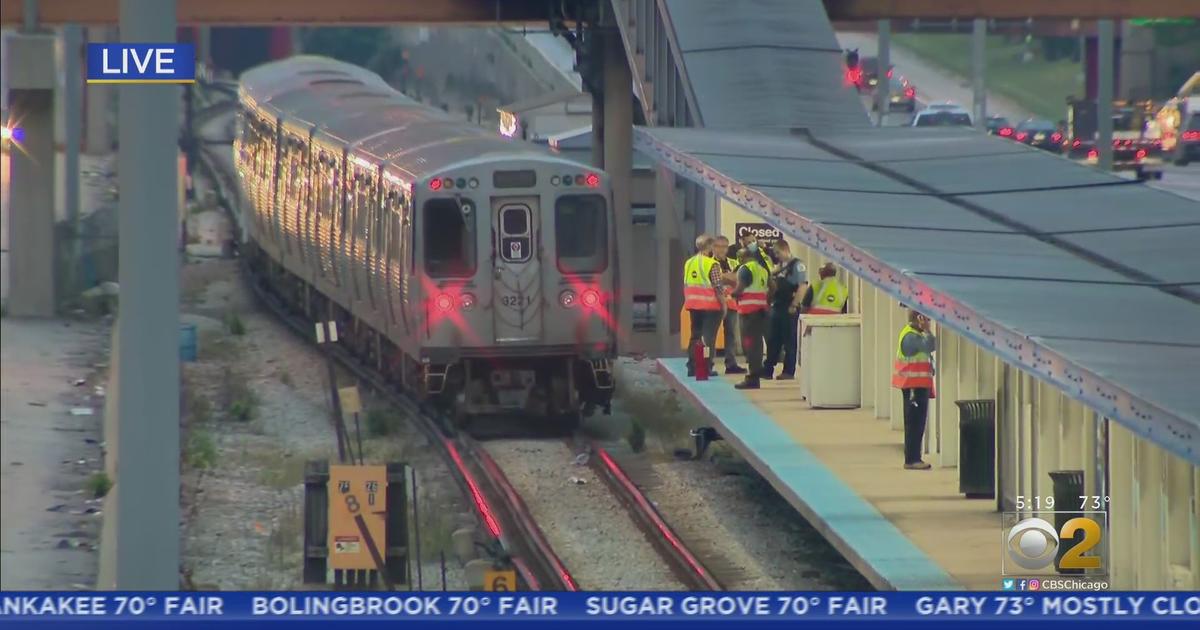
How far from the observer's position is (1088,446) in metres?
12.2

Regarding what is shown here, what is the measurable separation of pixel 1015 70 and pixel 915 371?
64614 mm

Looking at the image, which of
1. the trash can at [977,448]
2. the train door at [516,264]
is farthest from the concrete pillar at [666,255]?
the trash can at [977,448]

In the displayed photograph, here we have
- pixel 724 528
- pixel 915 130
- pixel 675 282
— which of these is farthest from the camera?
pixel 675 282

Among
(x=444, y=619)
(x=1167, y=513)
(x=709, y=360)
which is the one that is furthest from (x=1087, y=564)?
(x=709, y=360)

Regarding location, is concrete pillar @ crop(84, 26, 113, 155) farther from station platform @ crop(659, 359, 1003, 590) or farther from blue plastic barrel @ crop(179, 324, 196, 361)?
station platform @ crop(659, 359, 1003, 590)

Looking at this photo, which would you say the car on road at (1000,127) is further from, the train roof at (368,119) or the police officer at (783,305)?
the police officer at (783,305)

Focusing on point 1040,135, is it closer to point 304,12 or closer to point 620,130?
point 620,130

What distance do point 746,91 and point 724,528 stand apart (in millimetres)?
9281

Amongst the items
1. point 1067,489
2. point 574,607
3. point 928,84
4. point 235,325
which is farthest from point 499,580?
point 928,84

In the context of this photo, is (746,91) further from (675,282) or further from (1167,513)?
(1167,513)

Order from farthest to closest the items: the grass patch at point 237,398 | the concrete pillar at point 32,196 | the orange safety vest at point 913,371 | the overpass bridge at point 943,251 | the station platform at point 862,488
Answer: the concrete pillar at point 32,196 → the grass patch at point 237,398 → the orange safety vest at point 913,371 → the station platform at point 862,488 → the overpass bridge at point 943,251

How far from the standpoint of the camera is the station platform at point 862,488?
41.7 ft

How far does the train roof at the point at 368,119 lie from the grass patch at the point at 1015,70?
39.0 m

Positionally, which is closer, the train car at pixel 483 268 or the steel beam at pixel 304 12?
the train car at pixel 483 268
